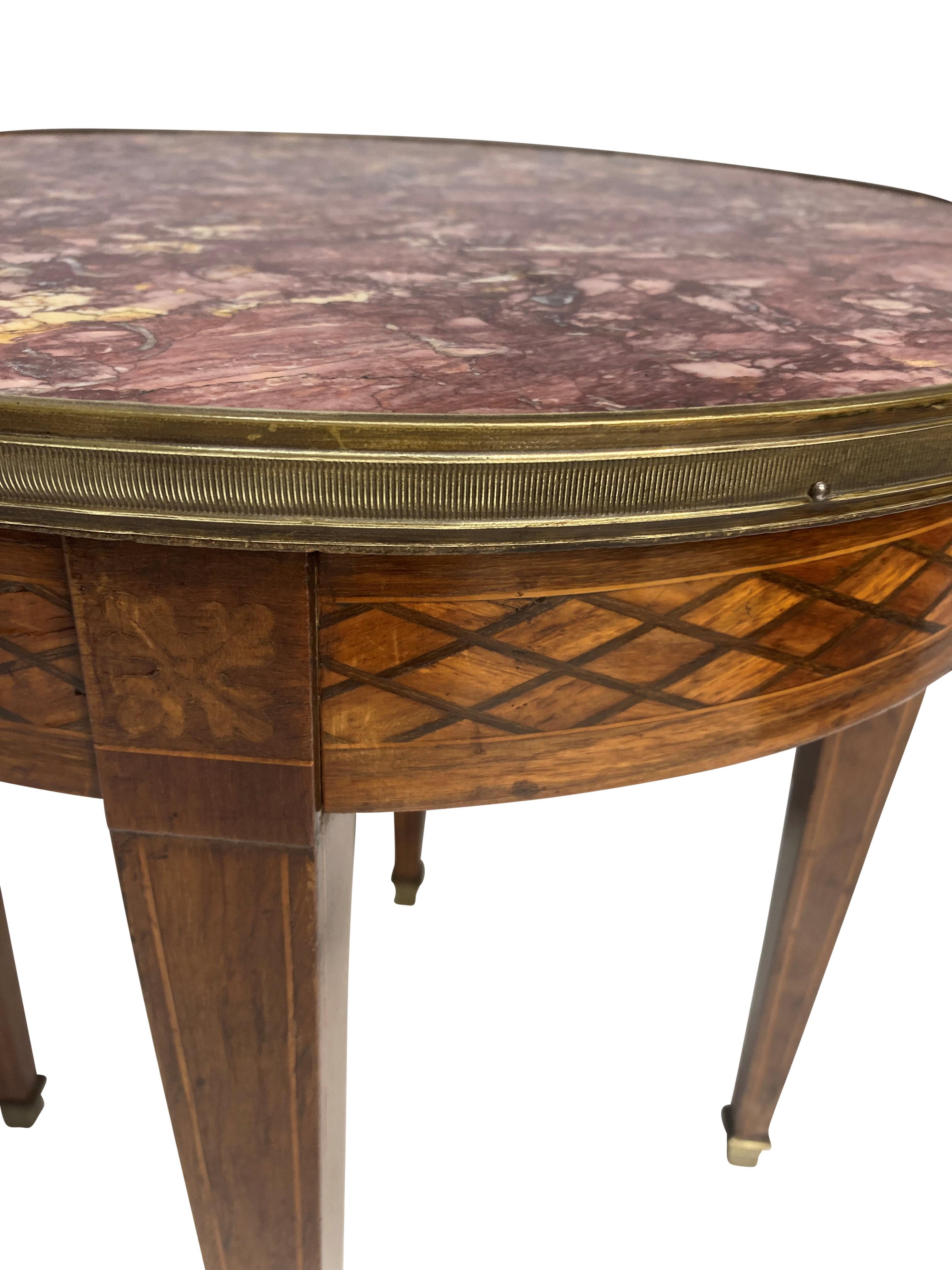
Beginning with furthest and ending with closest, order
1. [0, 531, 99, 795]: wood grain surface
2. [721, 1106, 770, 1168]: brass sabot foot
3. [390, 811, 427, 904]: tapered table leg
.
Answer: [390, 811, 427, 904]: tapered table leg, [721, 1106, 770, 1168]: brass sabot foot, [0, 531, 99, 795]: wood grain surface

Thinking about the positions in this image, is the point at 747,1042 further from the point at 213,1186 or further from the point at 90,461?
the point at 90,461

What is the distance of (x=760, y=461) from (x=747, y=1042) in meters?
1.15

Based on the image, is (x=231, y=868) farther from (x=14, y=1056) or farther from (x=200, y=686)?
(x=14, y=1056)

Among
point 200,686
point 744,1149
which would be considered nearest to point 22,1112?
point 744,1149

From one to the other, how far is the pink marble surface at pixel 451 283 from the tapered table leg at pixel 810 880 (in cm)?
52

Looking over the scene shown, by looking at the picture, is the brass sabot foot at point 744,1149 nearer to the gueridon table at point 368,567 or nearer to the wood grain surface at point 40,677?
the gueridon table at point 368,567

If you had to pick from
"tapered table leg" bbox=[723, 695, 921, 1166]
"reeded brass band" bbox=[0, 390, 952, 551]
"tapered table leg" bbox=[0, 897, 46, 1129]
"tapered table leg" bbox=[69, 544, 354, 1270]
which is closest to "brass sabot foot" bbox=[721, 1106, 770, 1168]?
"tapered table leg" bbox=[723, 695, 921, 1166]

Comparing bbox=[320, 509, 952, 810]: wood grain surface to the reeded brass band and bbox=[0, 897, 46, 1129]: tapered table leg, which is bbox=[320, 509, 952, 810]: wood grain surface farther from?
bbox=[0, 897, 46, 1129]: tapered table leg

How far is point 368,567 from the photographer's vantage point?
3.13 ft

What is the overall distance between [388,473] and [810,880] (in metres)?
1.02

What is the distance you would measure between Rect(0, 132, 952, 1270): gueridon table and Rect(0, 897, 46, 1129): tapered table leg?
66cm

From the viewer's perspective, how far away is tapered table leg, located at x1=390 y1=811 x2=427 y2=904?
2375mm

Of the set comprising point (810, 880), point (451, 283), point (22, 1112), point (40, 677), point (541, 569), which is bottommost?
point (22, 1112)

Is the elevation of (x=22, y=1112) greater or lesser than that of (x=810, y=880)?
lesser
